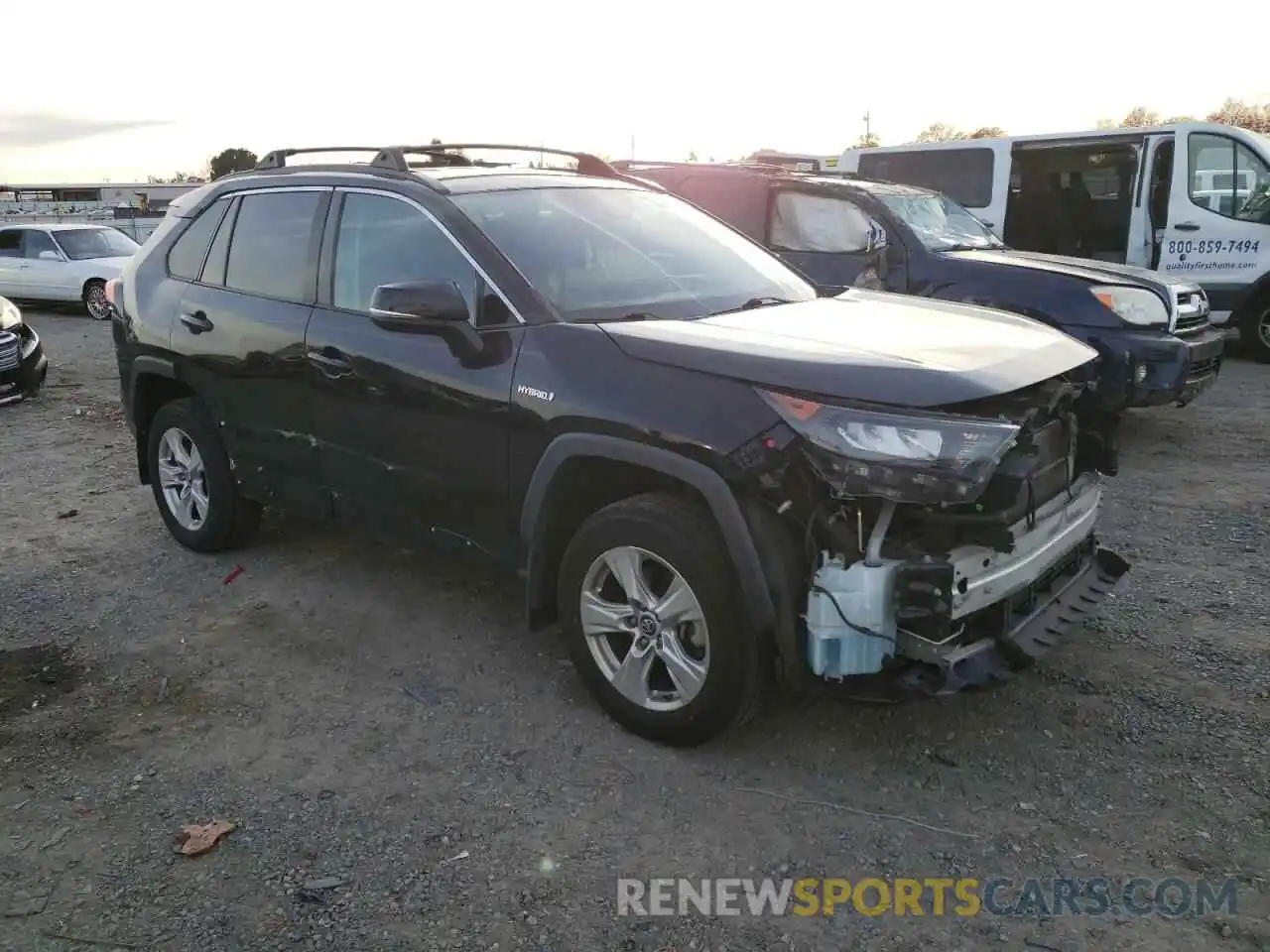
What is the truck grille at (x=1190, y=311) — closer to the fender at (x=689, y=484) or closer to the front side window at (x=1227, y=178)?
the front side window at (x=1227, y=178)

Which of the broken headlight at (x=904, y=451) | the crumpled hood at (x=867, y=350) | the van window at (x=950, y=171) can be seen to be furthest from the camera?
the van window at (x=950, y=171)

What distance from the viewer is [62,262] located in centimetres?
1645

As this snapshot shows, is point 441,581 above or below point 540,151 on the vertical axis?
below

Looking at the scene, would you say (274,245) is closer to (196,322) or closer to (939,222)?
(196,322)

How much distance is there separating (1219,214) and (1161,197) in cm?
57

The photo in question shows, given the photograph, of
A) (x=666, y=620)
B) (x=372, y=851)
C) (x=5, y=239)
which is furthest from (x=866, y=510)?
(x=5, y=239)

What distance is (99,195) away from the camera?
221 feet

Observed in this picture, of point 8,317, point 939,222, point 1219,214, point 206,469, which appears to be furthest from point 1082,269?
point 8,317

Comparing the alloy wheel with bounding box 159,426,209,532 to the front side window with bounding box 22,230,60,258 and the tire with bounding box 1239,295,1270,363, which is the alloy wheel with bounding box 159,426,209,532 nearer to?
the tire with bounding box 1239,295,1270,363

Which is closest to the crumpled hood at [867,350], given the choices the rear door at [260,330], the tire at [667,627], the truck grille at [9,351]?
the tire at [667,627]

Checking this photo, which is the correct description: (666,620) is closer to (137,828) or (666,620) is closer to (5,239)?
(137,828)

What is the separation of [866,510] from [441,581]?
2579 mm

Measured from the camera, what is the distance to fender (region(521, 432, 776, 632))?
2971 mm

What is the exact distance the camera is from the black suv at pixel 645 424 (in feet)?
9.54
